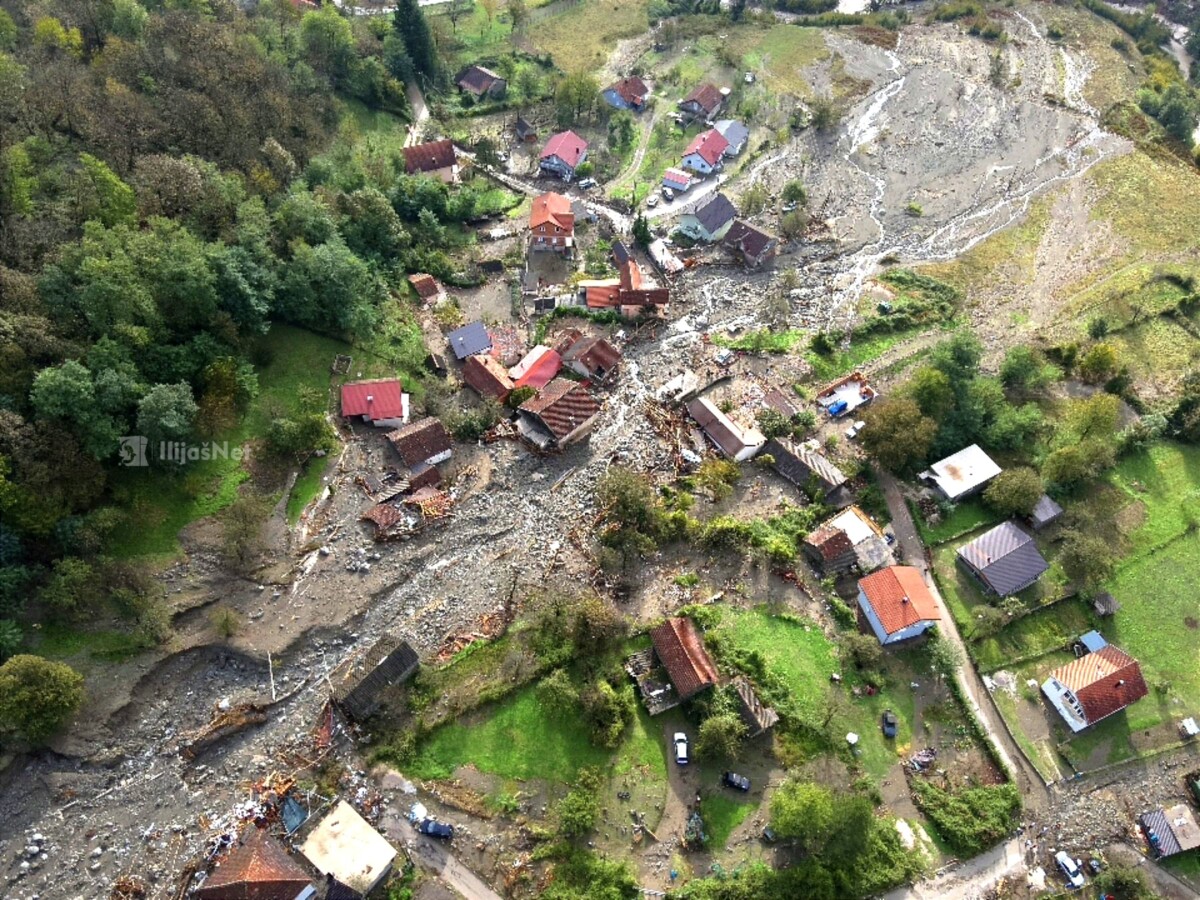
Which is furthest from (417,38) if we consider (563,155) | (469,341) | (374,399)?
(374,399)

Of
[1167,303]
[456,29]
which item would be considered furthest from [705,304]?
[456,29]

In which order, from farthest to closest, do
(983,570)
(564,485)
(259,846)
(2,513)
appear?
(564,485) < (983,570) < (2,513) < (259,846)

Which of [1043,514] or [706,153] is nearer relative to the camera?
[1043,514]

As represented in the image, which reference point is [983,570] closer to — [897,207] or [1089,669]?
[1089,669]

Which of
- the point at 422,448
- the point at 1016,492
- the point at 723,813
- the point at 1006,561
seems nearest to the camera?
the point at 723,813

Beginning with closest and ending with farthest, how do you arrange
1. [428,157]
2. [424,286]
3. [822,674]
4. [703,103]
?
[822,674] < [424,286] < [428,157] < [703,103]

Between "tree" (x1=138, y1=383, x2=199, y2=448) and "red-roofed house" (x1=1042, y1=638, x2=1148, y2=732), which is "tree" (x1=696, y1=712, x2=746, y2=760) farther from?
"tree" (x1=138, y1=383, x2=199, y2=448)

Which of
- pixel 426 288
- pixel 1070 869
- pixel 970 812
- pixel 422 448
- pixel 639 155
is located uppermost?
pixel 639 155

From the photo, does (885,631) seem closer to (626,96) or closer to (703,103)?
(703,103)
